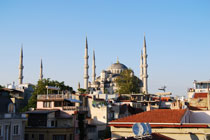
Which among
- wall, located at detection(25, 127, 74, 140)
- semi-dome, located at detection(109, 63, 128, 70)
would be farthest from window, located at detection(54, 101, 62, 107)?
semi-dome, located at detection(109, 63, 128, 70)

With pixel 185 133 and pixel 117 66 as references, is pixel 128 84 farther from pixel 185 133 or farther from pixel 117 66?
pixel 185 133

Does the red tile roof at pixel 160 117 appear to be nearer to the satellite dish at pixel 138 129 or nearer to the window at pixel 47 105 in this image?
the satellite dish at pixel 138 129

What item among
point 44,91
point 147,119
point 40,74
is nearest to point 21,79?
point 40,74

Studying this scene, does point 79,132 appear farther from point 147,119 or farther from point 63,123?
point 147,119

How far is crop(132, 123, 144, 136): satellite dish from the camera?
14.3m

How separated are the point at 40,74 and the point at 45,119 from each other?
72.0m

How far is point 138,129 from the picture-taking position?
1444 cm

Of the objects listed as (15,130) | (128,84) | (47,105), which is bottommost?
(15,130)

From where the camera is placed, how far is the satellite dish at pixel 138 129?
563 inches

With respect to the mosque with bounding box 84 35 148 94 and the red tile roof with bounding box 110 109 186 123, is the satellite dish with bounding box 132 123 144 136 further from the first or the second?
the mosque with bounding box 84 35 148 94

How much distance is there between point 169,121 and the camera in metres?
17.7

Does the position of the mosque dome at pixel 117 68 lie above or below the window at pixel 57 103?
above

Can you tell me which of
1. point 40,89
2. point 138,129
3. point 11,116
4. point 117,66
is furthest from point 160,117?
point 117,66

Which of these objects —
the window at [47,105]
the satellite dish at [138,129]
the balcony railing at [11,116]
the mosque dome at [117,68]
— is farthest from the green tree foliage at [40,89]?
the mosque dome at [117,68]
